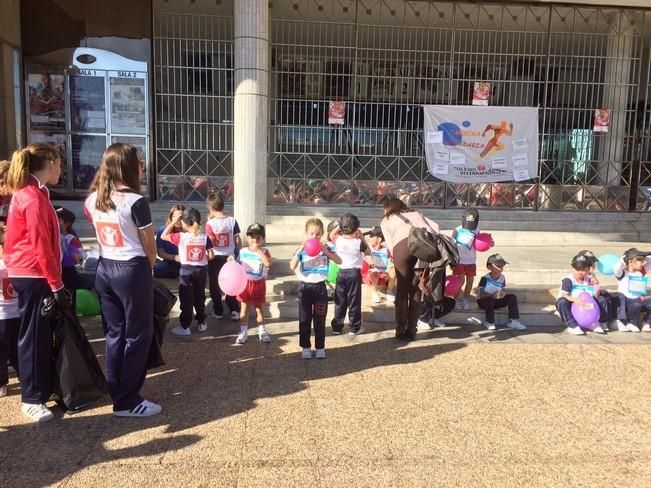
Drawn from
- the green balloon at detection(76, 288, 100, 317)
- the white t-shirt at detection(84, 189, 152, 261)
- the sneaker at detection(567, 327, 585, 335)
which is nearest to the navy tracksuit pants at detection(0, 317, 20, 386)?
the white t-shirt at detection(84, 189, 152, 261)

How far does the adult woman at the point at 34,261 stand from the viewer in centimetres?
349

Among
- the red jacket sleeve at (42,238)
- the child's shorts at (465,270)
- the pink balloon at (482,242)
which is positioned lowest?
the child's shorts at (465,270)

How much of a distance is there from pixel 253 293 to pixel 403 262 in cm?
159

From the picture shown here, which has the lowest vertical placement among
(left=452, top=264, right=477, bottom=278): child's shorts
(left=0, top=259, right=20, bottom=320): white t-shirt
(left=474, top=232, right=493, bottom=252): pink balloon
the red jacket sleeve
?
(left=452, top=264, right=477, bottom=278): child's shorts

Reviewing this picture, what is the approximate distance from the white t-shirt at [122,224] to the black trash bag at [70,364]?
584mm

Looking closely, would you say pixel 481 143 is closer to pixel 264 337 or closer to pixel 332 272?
pixel 332 272

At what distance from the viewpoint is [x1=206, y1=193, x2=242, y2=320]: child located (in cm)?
598

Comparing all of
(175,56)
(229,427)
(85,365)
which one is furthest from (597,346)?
(175,56)

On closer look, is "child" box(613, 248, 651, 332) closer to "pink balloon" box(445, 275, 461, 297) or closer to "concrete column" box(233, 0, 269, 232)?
"pink balloon" box(445, 275, 461, 297)

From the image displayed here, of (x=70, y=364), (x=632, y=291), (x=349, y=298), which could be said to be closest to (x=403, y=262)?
(x=349, y=298)

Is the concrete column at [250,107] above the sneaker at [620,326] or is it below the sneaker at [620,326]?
Answer: above

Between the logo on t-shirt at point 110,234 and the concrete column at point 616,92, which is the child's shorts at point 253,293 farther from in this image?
the concrete column at point 616,92

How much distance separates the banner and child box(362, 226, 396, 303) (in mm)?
4577

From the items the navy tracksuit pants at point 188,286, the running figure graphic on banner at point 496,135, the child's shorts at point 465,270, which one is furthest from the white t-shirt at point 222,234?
the running figure graphic on banner at point 496,135
